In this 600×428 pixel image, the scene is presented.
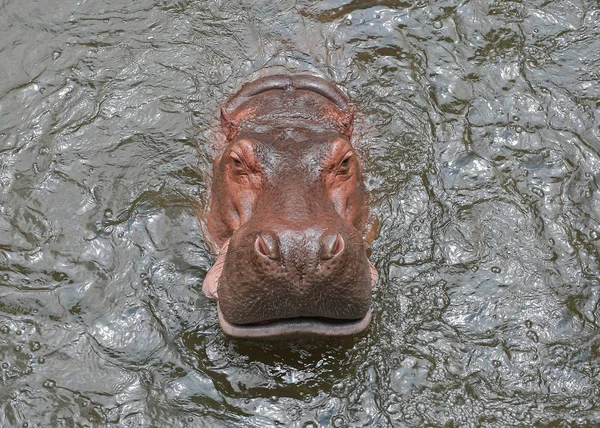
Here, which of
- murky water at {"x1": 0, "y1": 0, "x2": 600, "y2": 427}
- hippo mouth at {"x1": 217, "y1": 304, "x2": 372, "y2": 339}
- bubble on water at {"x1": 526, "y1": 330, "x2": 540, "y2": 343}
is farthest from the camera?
bubble on water at {"x1": 526, "y1": 330, "x2": 540, "y2": 343}

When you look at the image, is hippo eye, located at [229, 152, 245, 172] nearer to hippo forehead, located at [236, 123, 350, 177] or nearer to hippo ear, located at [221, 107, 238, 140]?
hippo forehead, located at [236, 123, 350, 177]

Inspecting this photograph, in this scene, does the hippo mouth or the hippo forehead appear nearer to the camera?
the hippo mouth

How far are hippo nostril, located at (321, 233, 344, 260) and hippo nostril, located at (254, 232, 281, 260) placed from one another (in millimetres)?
252

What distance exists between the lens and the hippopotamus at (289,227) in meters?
4.16

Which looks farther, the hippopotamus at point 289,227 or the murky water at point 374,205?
the murky water at point 374,205

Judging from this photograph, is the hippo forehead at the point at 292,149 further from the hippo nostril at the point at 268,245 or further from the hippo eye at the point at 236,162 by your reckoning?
the hippo nostril at the point at 268,245

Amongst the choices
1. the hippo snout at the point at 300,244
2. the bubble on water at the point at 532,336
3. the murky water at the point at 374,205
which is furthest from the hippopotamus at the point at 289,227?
the bubble on water at the point at 532,336

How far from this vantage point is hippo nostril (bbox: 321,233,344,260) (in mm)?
4102

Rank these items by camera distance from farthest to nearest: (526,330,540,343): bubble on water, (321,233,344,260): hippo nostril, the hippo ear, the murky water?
the hippo ear
(526,330,540,343): bubble on water
the murky water
(321,233,344,260): hippo nostril

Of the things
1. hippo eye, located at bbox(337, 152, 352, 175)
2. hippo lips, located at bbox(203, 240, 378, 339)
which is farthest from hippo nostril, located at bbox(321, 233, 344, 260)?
hippo eye, located at bbox(337, 152, 352, 175)

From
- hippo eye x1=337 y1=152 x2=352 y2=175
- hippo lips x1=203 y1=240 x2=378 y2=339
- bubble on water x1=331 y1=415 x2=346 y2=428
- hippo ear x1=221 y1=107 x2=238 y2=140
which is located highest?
hippo eye x1=337 y1=152 x2=352 y2=175

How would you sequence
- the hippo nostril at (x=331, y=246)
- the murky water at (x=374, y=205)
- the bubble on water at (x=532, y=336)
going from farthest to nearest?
the bubble on water at (x=532, y=336)
the murky water at (x=374, y=205)
the hippo nostril at (x=331, y=246)

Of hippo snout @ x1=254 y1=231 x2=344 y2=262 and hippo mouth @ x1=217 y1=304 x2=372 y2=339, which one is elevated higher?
hippo snout @ x1=254 y1=231 x2=344 y2=262

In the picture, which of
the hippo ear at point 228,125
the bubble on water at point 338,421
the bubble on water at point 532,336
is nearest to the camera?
the bubble on water at point 338,421
